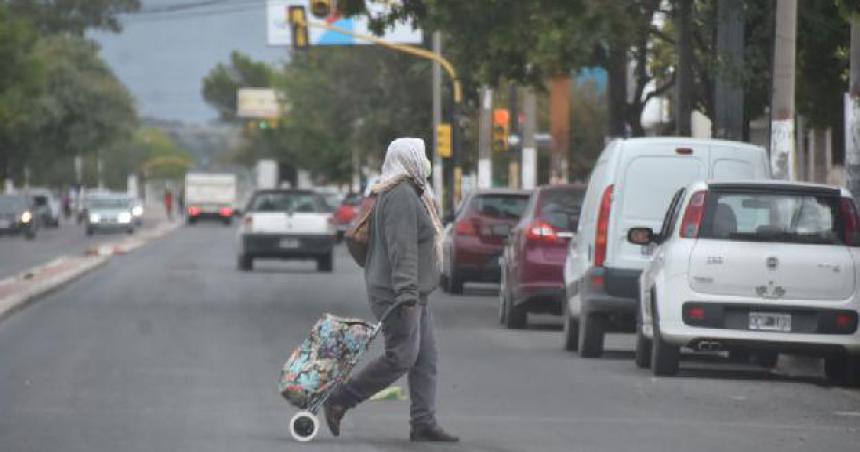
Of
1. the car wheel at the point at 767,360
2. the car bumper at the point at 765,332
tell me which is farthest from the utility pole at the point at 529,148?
the car bumper at the point at 765,332

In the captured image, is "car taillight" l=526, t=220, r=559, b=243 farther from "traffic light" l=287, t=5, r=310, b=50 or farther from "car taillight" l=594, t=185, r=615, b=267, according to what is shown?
"traffic light" l=287, t=5, r=310, b=50

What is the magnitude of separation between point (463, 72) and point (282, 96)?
71.4 metres

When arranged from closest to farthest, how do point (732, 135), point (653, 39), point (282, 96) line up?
1. point (732, 135)
2. point (653, 39)
3. point (282, 96)

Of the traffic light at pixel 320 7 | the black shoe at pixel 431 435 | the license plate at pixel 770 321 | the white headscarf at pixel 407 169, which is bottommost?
the black shoe at pixel 431 435

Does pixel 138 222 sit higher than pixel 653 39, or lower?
lower

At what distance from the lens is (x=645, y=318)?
18.7 m

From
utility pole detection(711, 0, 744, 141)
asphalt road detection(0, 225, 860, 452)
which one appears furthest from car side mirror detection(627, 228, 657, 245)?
utility pole detection(711, 0, 744, 141)

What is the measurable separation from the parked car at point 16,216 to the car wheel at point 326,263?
31.6m

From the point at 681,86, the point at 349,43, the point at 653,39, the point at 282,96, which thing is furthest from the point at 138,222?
the point at 681,86

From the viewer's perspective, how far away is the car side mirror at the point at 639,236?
18.4 m

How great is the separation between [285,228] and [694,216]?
24.1m

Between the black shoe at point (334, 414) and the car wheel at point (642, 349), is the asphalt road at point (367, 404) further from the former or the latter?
the car wheel at point (642, 349)

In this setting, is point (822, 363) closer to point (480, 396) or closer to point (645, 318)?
point (645, 318)

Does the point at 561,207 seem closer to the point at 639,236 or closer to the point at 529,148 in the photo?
the point at 639,236
